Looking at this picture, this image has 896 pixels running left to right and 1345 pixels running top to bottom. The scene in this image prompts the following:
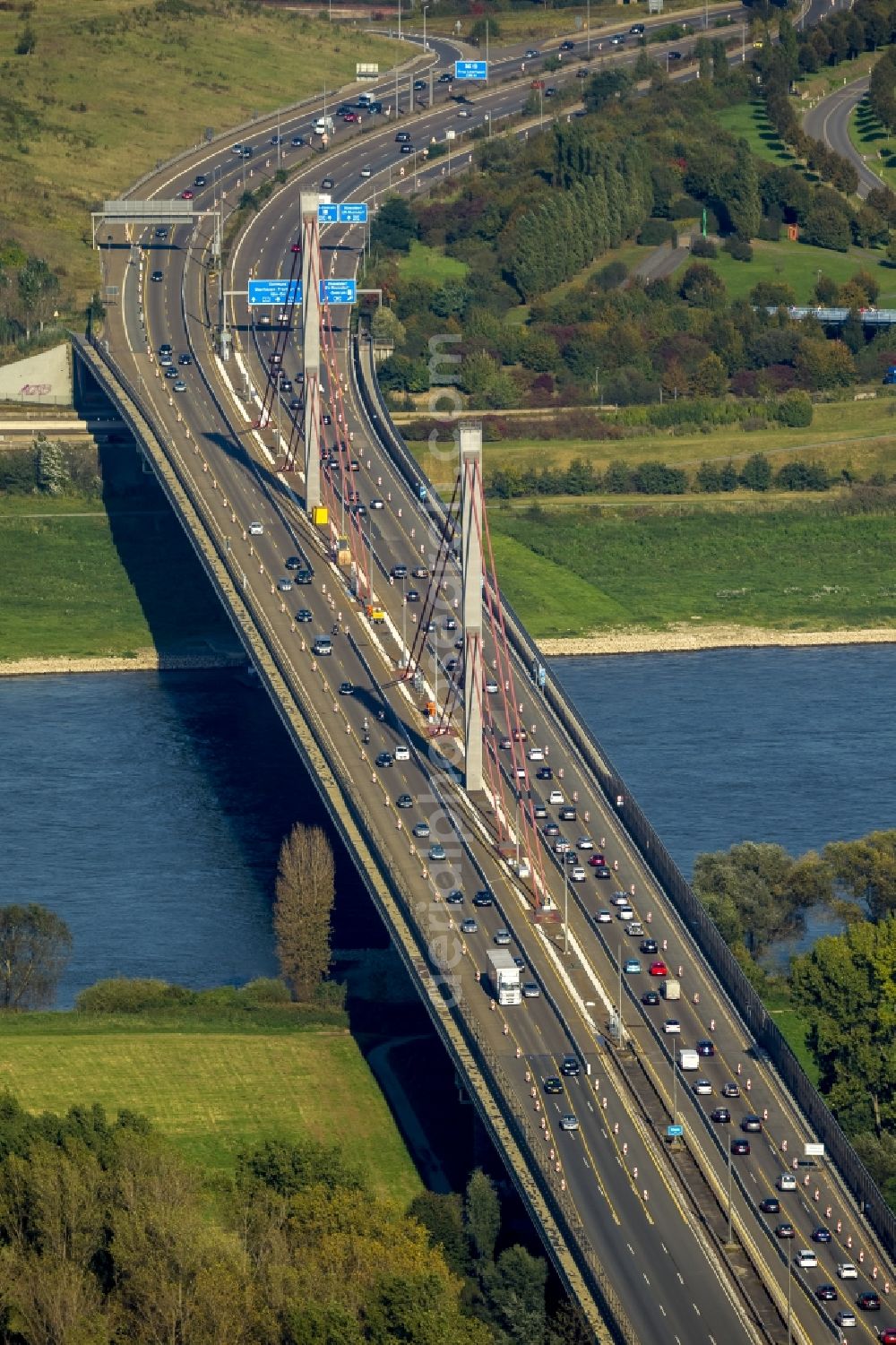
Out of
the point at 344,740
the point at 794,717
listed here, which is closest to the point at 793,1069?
the point at 344,740

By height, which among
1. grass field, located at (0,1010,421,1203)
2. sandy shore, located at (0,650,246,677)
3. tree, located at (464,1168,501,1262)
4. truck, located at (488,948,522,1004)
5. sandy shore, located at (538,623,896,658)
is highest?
truck, located at (488,948,522,1004)

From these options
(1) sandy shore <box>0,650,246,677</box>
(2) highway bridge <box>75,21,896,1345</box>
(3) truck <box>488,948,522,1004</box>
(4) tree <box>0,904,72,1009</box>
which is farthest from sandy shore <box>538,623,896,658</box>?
(3) truck <box>488,948,522,1004</box>

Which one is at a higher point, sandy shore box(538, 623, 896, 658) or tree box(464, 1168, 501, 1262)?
sandy shore box(538, 623, 896, 658)

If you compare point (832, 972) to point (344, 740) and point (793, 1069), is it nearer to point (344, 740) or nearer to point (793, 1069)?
point (793, 1069)

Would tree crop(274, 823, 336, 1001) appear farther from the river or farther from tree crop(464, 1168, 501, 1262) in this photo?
tree crop(464, 1168, 501, 1262)

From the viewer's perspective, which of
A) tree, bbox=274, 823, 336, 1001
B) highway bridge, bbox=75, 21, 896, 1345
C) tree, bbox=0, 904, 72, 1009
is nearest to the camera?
highway bridge, bbox=75, 21, 896, 1345

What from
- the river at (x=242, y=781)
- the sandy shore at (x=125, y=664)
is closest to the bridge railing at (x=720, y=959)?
the river at (x=242, y=781)
